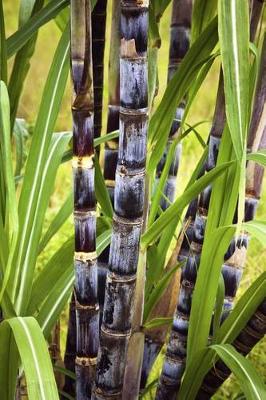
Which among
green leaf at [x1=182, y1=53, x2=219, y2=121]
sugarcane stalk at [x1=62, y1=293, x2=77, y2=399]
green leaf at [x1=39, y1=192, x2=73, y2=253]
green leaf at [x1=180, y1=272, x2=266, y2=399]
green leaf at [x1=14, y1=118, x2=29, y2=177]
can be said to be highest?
green leaf at [x1=182, y1=53, x2=219, y2=121]

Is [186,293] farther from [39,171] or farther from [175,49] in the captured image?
[175,49]

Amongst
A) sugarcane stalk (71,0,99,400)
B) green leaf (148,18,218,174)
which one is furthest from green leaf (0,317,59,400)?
green leaf (148,18,218,174)

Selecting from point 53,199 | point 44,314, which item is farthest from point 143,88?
point 53,199

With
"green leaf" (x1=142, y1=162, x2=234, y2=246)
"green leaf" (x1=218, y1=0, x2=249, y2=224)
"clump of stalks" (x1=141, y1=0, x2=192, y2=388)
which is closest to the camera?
"green leaf" (x1=218, y1=0, x2=249, y2=224)

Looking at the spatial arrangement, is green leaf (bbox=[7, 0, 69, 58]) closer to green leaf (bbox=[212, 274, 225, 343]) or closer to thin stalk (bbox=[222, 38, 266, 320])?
thin stalk (bbox=[222, 38, 266, 320])

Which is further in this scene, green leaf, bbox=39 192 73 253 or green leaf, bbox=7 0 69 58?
green leaf, bbox=39 192 73 253
